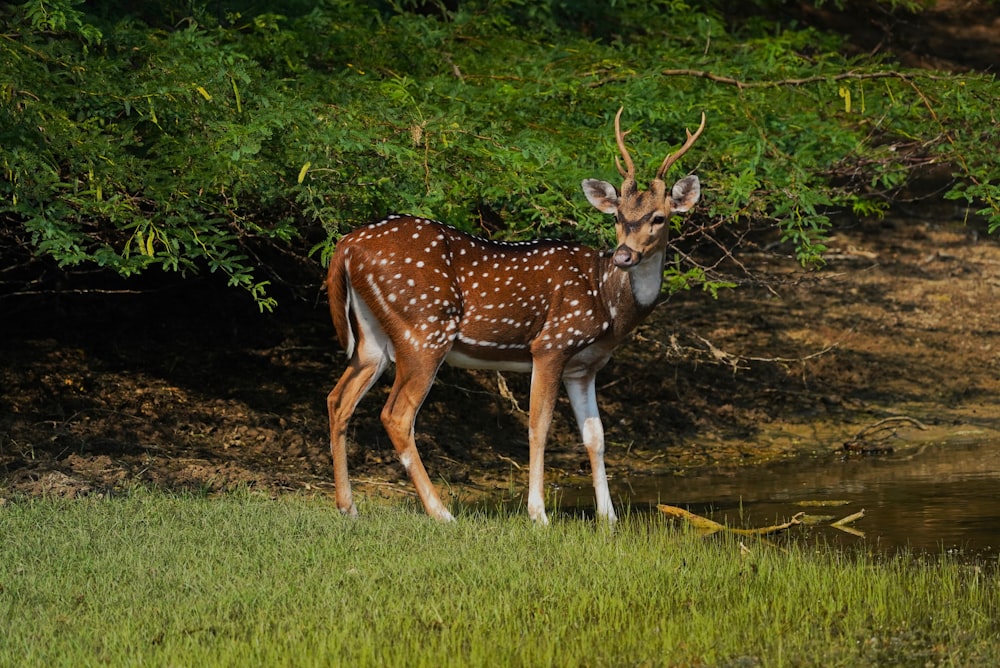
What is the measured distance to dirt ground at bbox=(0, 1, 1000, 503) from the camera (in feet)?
35.9

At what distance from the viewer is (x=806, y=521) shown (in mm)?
9117

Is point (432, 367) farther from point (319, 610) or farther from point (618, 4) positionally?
point (618, 4)

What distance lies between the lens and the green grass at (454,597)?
613cm

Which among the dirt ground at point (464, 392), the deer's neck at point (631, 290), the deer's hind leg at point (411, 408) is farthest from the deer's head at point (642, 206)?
the dirt ground at point (464, 392)

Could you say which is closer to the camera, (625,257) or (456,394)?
(625,257)

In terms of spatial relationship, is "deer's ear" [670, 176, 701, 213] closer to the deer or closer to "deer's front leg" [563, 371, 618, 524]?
the deer

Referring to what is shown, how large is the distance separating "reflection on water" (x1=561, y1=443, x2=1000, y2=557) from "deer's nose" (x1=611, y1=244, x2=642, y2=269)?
1.64m

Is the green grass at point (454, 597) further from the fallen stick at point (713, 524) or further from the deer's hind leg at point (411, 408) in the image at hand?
the deer's hind leg at point (411, 408)

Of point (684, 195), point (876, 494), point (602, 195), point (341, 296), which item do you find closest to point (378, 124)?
point (341, 296)

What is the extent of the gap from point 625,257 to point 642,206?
1.49 feet

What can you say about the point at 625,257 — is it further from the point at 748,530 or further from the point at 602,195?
the point at 748,530

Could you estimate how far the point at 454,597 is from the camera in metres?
6.82

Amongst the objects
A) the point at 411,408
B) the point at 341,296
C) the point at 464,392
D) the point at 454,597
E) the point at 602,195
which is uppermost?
the point at 602,195

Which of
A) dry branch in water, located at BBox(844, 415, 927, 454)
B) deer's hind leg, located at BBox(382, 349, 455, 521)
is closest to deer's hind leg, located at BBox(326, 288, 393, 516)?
deer's hind leg, located at BBox(382, 349, 455, 521)
